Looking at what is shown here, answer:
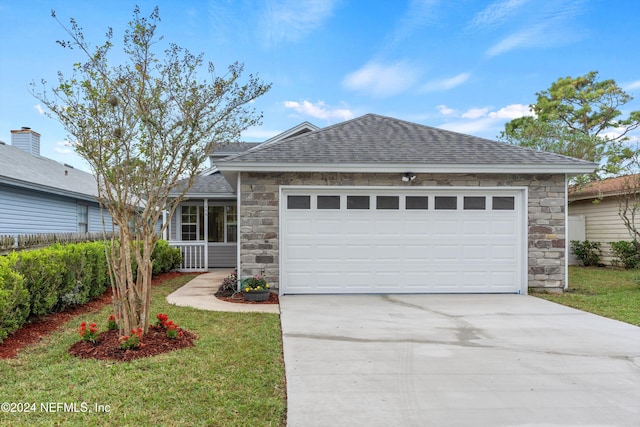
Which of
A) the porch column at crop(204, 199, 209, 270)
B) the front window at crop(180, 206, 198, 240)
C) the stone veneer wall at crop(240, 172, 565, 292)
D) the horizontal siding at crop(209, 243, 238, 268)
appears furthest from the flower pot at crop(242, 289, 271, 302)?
the front window at crop(180, 206, 198, 240)

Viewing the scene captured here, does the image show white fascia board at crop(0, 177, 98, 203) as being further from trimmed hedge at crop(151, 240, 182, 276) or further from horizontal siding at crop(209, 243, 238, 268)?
horizontal siding at crop(209, 243, 238, 268)

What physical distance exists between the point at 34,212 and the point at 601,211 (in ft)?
60.5

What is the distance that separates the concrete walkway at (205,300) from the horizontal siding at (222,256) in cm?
351

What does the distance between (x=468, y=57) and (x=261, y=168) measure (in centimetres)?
Result: 956

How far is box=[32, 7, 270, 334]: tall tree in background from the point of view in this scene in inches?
173

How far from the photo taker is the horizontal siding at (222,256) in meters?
13.4

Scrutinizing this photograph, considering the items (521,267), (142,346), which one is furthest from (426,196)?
(142,346)

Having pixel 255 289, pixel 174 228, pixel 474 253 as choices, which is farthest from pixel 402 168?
pixel 174 228

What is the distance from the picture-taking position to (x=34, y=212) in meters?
11.6

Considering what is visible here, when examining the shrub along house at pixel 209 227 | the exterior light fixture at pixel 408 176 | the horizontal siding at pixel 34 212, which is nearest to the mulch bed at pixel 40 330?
the exterior light fixture at pixel 408 176

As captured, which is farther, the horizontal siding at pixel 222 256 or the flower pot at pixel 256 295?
the horizontal siding at pixel 222 256

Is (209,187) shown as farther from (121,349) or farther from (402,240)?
(121,349)

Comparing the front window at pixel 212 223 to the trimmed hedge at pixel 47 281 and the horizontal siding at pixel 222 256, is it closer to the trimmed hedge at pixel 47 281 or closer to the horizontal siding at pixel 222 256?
the horizontal siding at pixel 222 256

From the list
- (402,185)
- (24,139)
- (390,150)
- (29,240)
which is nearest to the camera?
(402,185)
